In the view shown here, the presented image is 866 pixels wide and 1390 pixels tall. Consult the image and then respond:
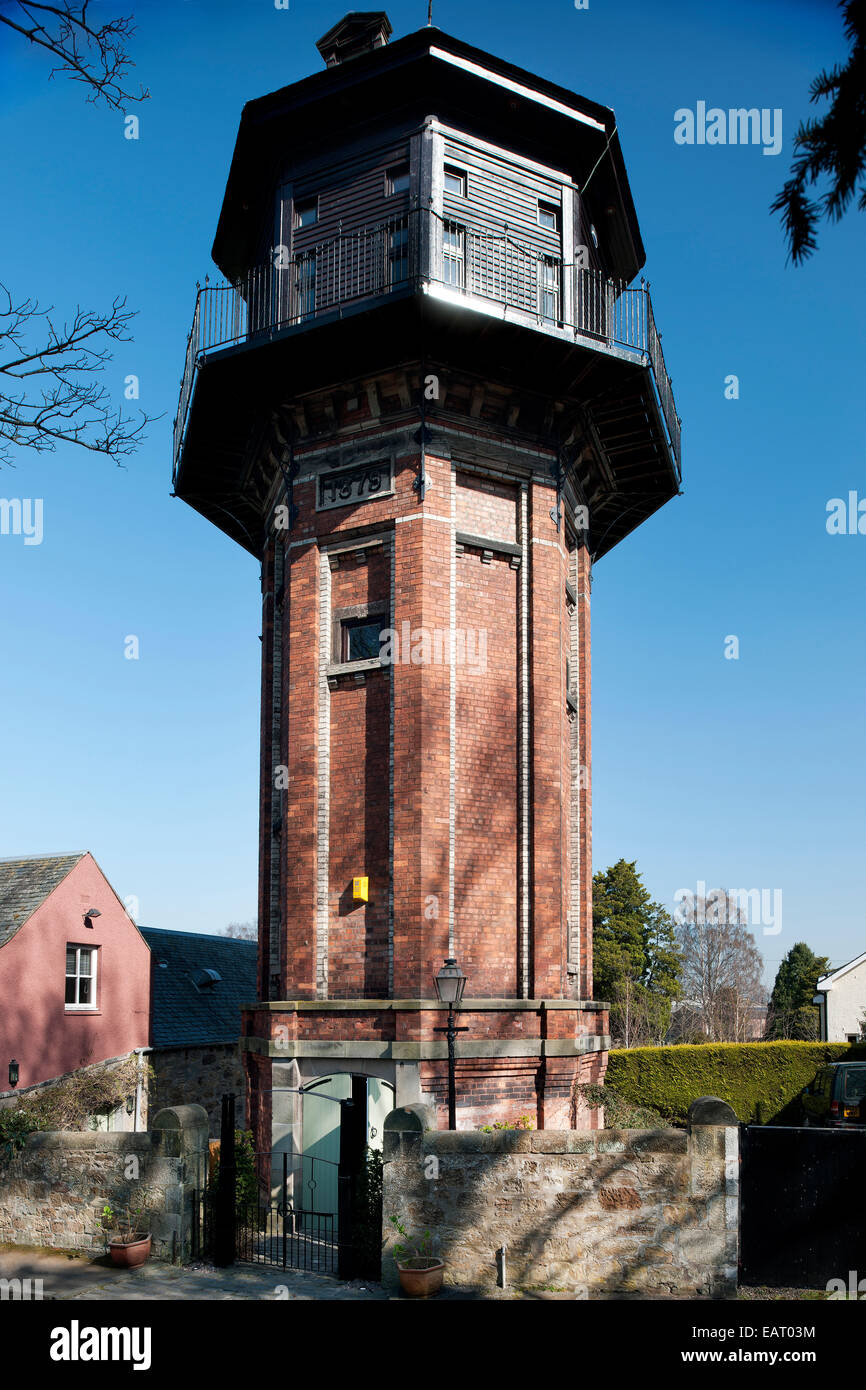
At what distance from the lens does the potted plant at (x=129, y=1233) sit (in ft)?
39.1

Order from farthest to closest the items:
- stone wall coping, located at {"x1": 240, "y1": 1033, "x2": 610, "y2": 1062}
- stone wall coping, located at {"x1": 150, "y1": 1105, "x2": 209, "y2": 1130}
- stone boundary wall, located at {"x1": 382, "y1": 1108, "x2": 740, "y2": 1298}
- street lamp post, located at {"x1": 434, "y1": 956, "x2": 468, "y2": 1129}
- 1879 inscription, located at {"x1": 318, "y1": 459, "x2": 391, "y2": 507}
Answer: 1879 inscription, located at {"x1": 318, "y1": 459, "x2": 391, "y2": 507} → stone wall coping, located at {"x1": 240, "y1": 1033, "x2": 610, "y2": 1062} → street lamp post, located at {"x1": 434, "y1": 956, "x2": 468, "y2": 1129} → stone wall coping, located at {"x1": 150, "y1": 1105, "x2": 209, "y2": 1130} → stone boundary wall, located at {"x1": 382, "y1": 1108, "x2": 740, "y2": 1298}

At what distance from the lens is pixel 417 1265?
34.9 ft

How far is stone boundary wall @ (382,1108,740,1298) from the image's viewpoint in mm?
10578

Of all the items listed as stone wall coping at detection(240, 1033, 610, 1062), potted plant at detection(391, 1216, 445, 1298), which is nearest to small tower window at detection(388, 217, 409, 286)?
stone wall coping at detection(240, 1033, 610, 1062)

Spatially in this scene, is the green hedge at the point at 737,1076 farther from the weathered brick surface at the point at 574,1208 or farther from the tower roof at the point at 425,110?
the tower roof at the point at 425,110

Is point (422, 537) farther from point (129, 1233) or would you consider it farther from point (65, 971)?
point (65, 971)

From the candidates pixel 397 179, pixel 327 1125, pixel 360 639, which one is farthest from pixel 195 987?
pixel 397 179

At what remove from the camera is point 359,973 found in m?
14.9

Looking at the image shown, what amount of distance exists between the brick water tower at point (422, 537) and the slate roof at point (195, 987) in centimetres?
924

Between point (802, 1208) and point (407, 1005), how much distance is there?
5.18m

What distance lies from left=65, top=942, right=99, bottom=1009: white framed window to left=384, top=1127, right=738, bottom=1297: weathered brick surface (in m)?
14.2

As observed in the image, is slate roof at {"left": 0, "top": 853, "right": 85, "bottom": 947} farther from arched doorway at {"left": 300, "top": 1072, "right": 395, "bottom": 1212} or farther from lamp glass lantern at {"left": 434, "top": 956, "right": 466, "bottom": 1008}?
lamp glass lantern at {"left": 434, "top": 956, "right": 466, "bottom": 1008}

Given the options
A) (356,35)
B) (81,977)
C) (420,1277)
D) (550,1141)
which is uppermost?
(356,35)

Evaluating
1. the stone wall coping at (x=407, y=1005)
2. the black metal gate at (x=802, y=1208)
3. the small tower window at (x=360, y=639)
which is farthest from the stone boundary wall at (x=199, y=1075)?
the black metal gate at (x=802, y=1208)
